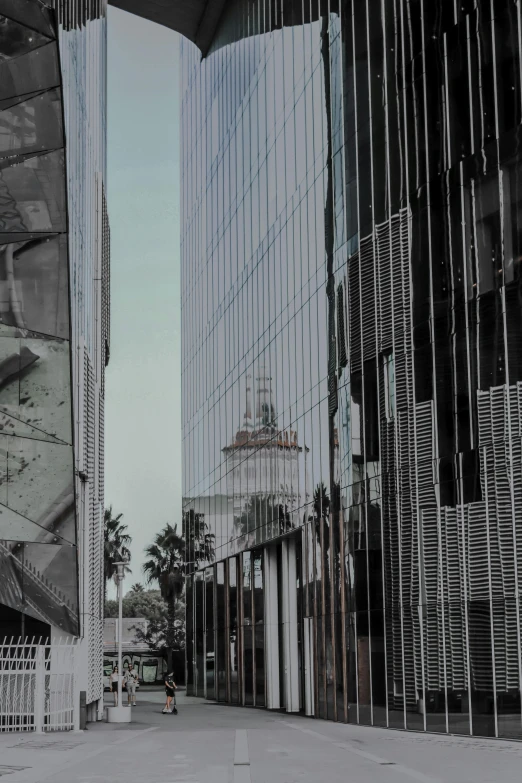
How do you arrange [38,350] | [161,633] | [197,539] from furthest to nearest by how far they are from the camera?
1. [161,633]
2. [197,539]
3. [38,350]

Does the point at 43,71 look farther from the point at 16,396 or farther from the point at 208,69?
the point at 208,69

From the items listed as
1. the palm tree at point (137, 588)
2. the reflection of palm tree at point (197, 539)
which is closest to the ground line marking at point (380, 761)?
the reflection of palm tree at point (197, 539)

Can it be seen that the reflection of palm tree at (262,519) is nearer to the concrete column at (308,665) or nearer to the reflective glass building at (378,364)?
the reflective glass building at (378,364)

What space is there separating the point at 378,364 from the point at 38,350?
922cm

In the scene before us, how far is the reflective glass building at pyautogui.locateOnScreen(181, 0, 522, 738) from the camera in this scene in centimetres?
2214

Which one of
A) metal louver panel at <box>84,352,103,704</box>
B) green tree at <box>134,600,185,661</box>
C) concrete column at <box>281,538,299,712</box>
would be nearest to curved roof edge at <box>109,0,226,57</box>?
metal louver panel at <box>84,352,103,704</box>

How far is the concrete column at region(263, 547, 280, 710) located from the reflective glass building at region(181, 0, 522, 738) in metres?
0.11

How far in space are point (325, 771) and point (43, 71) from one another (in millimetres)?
Result: 22481

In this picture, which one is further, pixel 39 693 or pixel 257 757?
pixel 39 693

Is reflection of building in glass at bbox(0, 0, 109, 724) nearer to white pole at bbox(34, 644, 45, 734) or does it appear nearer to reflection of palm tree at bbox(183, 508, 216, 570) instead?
white pole at bbox(34, 644, 45, 734)

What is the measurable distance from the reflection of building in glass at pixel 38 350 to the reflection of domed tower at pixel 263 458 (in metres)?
7.05

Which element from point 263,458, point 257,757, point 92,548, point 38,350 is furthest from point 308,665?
point 257,757

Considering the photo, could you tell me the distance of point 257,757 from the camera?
16.7 metres

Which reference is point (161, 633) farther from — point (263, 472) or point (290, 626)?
point (263, 472)
